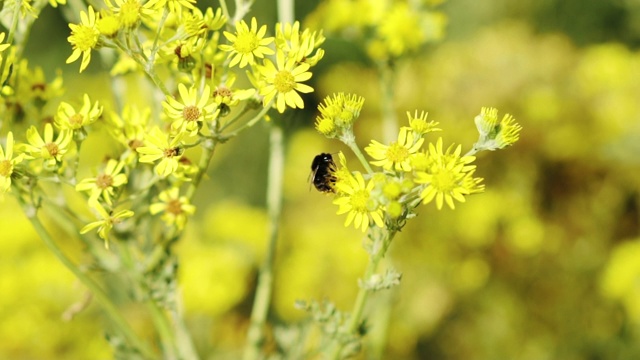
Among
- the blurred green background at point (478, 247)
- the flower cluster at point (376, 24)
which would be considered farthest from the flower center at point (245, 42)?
the blurred green background at point (478, 247)

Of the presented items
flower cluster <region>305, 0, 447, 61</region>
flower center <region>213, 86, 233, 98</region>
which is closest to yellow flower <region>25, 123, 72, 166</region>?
Answer: flower center <region>213, 86, 233, 98</region>

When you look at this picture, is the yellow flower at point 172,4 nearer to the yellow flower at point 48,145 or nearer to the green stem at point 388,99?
the yellow flower at point 48,145

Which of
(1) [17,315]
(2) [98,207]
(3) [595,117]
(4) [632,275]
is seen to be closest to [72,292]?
(1) [17,315]

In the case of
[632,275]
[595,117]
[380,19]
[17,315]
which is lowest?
[17,315]

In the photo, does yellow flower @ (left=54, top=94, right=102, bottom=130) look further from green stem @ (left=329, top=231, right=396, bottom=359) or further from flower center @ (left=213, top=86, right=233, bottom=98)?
green stem @ (left=329, top=231, right=396, bottom=359)

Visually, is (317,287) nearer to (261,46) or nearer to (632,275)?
(632,275)

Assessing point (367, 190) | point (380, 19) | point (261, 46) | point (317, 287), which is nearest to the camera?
point (367, 190)

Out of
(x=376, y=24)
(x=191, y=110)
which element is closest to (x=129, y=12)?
(x=191, y=110)
